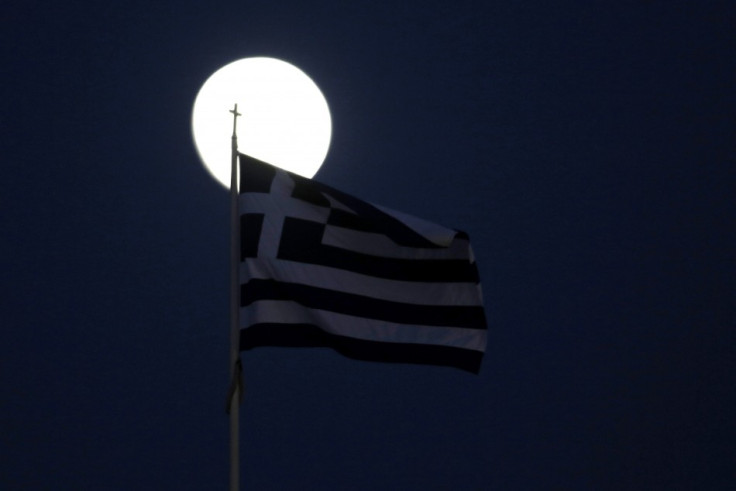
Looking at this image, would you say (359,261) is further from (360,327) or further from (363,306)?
(360,327)

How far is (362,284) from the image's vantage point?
29.8 feet

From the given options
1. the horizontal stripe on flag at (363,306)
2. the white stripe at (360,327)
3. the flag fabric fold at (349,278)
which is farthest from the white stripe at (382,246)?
the white stripe at (360,327)

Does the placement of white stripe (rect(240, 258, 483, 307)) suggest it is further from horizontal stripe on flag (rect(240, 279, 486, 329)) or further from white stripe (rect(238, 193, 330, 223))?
white stripe (rect(238, 193, 330, 223))

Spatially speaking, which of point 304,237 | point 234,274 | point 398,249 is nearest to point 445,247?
point 398,249

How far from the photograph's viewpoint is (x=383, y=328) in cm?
901

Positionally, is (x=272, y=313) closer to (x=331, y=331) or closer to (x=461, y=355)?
(x=331, y=331)

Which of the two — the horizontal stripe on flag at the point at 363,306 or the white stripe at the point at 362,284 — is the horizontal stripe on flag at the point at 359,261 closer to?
the white stripe at the point at 362,284

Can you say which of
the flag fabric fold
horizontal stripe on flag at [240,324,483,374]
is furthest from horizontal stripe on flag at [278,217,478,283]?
horizontal stripe on flag at [240,324,483,374]

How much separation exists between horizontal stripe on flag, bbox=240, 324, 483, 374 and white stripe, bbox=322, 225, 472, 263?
2.41 ft

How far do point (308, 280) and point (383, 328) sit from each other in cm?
72

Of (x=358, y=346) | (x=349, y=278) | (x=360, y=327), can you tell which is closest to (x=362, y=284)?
(x=349, y=278)

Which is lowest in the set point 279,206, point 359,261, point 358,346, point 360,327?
point 358,346

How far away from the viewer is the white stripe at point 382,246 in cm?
908

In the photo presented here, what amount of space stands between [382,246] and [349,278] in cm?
43
